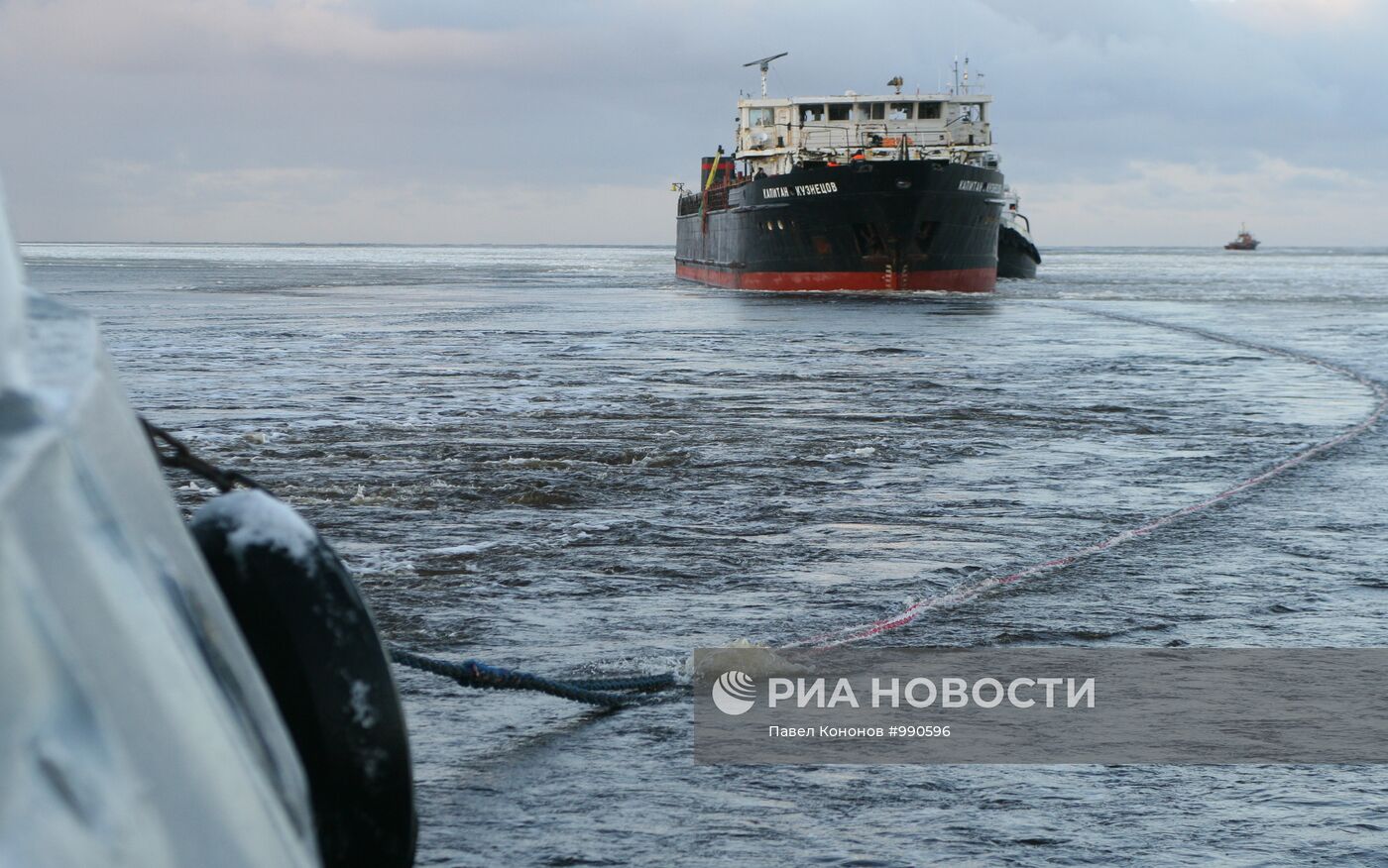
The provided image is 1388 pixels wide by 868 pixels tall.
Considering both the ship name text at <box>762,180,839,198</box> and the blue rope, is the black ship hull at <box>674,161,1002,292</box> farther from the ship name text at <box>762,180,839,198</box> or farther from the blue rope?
the blue rope

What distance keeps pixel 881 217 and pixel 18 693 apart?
35.8m

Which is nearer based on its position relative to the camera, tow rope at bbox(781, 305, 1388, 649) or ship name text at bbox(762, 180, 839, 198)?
tow rope at bbox(781, 305, 1388, 649)

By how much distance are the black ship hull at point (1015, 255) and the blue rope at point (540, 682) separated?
51.9m

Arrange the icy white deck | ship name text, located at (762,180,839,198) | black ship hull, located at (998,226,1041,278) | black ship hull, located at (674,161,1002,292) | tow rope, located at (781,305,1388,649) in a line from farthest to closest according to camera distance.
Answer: black ship hull, located at (998,226,1041,278) < ship name text, located at (762,180,839,198) < black ship hull, located at (674,161,1002,292) < tow rope, located at (781,305,1388,649) < the icy white deck

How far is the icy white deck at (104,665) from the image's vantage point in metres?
1.24

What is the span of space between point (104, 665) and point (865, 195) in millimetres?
34962

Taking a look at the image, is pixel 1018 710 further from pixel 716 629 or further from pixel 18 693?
pixel 18 693

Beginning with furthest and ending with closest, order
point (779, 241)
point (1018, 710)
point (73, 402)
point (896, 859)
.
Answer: point (779, 241) < point (1018, 710) < point (896, 859) < point (73, 402)

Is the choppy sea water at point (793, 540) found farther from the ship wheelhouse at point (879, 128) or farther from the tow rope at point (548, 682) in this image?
the ship wheelhouse at point (879, 128)

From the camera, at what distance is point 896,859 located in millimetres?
3395

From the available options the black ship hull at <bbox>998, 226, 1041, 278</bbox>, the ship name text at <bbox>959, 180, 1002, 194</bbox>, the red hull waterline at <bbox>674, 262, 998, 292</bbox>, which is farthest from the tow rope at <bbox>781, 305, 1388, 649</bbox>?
the black ship hull at <bbox>998, 226, 1041, 278</bbox>

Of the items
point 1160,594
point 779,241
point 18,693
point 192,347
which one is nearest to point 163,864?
point 18,693

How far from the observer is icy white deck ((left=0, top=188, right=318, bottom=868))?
1.24m

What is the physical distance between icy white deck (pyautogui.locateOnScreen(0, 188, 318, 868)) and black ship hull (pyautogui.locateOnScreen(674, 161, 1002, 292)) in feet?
111
